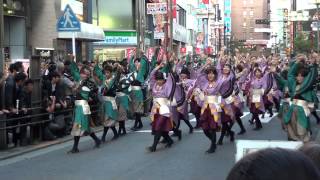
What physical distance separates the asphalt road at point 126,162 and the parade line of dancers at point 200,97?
34 cm

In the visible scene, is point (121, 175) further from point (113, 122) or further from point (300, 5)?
point (300, 5)

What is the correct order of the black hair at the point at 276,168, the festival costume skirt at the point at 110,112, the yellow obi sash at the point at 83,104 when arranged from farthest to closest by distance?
the festival costume skirt at the point at 110,112 < the yellow obi sash at the point at 83,104 < the black hair at the point at 276,168

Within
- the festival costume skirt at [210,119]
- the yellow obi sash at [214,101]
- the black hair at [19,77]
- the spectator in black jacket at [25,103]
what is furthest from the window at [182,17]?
the festival costume skirt at [210,119]

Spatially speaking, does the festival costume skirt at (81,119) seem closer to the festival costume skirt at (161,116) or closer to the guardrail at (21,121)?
the guardrail at (21,121)

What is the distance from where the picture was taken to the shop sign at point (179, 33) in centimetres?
5615

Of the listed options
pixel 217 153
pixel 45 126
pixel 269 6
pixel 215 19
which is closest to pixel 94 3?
pixel 45 126

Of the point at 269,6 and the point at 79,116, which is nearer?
the point at 79,116

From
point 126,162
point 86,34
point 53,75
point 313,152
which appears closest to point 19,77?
point 53,75

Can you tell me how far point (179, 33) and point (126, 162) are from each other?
50.8 meters

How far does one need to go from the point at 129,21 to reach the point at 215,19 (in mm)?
61270

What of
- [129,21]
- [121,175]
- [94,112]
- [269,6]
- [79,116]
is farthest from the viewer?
[269,6]

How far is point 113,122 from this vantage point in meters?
13.0

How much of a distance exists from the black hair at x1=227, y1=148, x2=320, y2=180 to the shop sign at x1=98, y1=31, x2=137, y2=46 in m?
33.7

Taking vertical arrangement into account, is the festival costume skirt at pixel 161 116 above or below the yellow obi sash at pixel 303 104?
below
